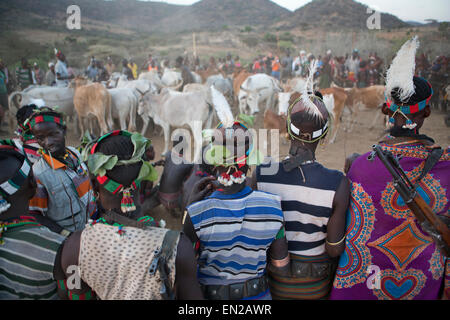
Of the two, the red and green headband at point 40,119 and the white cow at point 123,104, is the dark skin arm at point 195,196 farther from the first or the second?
the white cow at point 123,104

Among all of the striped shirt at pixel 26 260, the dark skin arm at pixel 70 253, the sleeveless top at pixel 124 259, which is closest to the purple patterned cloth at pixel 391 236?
the sleeveless top at pixel 124 259

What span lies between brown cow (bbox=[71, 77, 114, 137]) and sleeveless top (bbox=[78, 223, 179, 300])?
7666 millimetres

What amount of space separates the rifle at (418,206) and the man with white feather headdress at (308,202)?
0.27 m

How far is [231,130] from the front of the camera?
1.75 m

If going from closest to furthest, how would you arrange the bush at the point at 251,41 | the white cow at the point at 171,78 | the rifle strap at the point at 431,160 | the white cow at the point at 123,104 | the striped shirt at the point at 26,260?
the striped shirt at the point at 26,260 → the rifle strap at the point at 431,160 → the white cow at the point at 123,104 → the white cow at the point at 171,78 → the bush at the point at 251,41

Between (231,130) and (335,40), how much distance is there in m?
28.5

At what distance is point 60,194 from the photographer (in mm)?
2432

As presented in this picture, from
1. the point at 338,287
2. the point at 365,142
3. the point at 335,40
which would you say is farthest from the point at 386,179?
the point at 335,40

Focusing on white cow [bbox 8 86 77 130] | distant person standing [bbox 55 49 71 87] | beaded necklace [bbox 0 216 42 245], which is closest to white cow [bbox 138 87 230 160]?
white cow [bbox 8 86 77 130]

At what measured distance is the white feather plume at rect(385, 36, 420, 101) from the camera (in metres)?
1.94

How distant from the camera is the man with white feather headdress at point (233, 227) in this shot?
1610mm

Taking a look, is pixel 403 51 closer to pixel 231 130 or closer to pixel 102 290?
pixel 231 130

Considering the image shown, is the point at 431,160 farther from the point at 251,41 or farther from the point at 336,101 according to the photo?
the point at 251,41

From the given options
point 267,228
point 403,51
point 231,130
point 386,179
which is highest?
point 403,51
